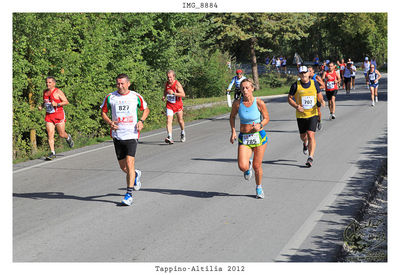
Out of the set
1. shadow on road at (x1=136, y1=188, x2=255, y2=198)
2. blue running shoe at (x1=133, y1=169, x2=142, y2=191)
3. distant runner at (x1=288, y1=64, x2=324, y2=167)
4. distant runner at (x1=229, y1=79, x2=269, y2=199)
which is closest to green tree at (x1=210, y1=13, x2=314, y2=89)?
distant runner at (x1=288, y1=64, x2=324, y2=167)

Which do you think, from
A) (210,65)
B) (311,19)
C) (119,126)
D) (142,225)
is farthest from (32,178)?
(311,19)

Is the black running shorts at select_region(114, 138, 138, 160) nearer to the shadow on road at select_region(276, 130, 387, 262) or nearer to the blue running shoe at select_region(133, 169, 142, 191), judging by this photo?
the blue running shoe at select_region(133, 169, 142, 191)

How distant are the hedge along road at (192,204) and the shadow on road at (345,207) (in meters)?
0.02

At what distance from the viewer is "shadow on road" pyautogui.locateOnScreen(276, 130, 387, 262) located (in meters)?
6.44

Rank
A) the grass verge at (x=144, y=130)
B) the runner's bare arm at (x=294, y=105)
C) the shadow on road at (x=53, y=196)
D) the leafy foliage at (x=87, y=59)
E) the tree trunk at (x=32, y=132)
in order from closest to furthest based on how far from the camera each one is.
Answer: the shadow on road at (x=53, y=196)
the runner's bare arm at (x=294, y=105)
the grass verge at (x=144, y=130)
the leafy foliage at (x=87, y=59)
the tree trunk at (x=32, y=132)

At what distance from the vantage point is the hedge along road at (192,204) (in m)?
6.67

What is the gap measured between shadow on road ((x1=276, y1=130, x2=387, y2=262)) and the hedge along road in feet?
0.07

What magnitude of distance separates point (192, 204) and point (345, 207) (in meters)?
2.27

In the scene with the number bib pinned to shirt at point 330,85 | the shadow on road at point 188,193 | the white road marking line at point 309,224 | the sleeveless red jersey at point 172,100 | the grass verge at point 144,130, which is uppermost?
Answer: the number bib pinned to shirt at point 330,85

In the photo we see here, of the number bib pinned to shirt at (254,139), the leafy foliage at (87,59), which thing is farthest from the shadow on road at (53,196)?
the leafy foliage at (87,59)

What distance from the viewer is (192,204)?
874cm

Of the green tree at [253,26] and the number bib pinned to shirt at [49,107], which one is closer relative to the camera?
the number bib pinned to shirt at [49,107]

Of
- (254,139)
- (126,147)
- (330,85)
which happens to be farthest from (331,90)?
(126,147)

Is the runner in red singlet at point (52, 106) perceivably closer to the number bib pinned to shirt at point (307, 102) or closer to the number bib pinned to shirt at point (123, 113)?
the number bib pinned to shirt at point (123, 113)
